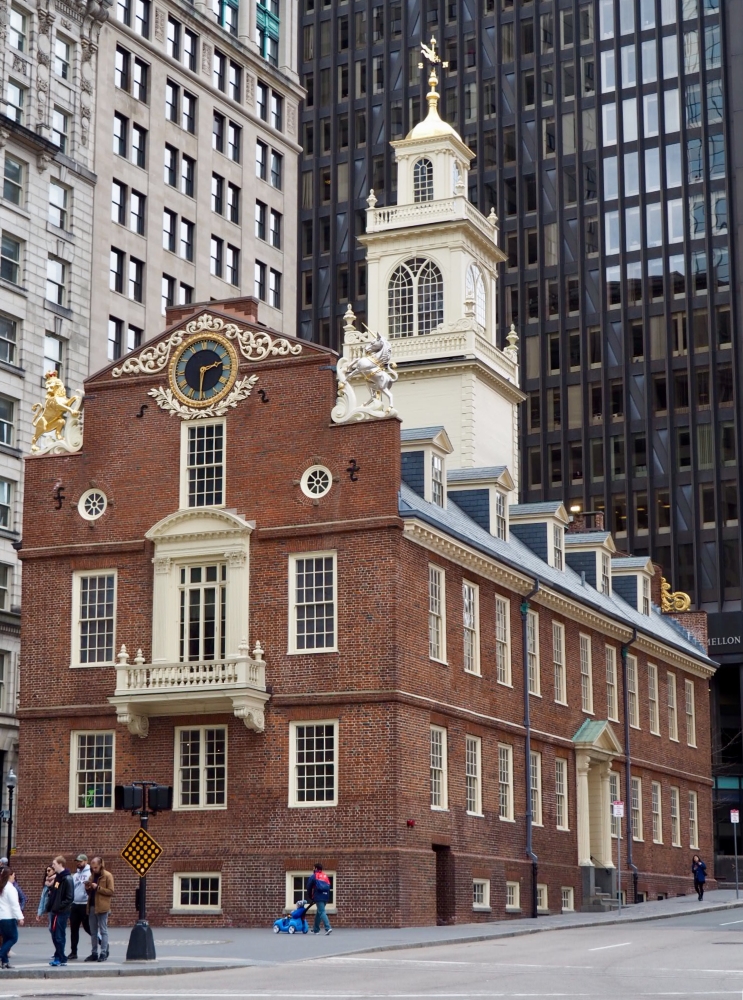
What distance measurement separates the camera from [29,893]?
4344 cm

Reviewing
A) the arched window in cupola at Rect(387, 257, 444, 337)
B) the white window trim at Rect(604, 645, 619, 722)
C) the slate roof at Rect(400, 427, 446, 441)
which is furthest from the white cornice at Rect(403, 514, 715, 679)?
the arched window in cupola at Rect(387, 257, 444, 337)

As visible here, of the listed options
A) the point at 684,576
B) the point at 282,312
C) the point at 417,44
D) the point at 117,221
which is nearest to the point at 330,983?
the point at 117,221

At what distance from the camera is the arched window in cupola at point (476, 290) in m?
56.3

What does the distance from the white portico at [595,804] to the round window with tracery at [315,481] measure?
14.9 metres

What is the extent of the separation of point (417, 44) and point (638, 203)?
22212mm

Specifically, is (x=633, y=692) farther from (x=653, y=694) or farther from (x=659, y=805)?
(x=659, y=805)

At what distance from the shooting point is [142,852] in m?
29.3

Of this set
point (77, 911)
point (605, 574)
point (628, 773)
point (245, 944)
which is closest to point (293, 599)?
point (245, 944)

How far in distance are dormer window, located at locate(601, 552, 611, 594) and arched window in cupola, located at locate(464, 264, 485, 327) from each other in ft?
33.8

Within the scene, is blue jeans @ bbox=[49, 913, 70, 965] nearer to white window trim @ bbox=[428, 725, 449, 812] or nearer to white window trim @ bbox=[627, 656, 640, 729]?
white window trim @ bbox=[428, 725, 449, 812]

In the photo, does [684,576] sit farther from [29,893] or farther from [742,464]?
[29,893]

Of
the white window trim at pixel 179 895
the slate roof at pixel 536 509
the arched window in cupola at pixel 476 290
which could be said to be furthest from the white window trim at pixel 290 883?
the arched window in cupola at pixel 476 290

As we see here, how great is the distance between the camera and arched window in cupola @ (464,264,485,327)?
56344 mm

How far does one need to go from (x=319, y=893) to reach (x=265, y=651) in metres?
7.43
